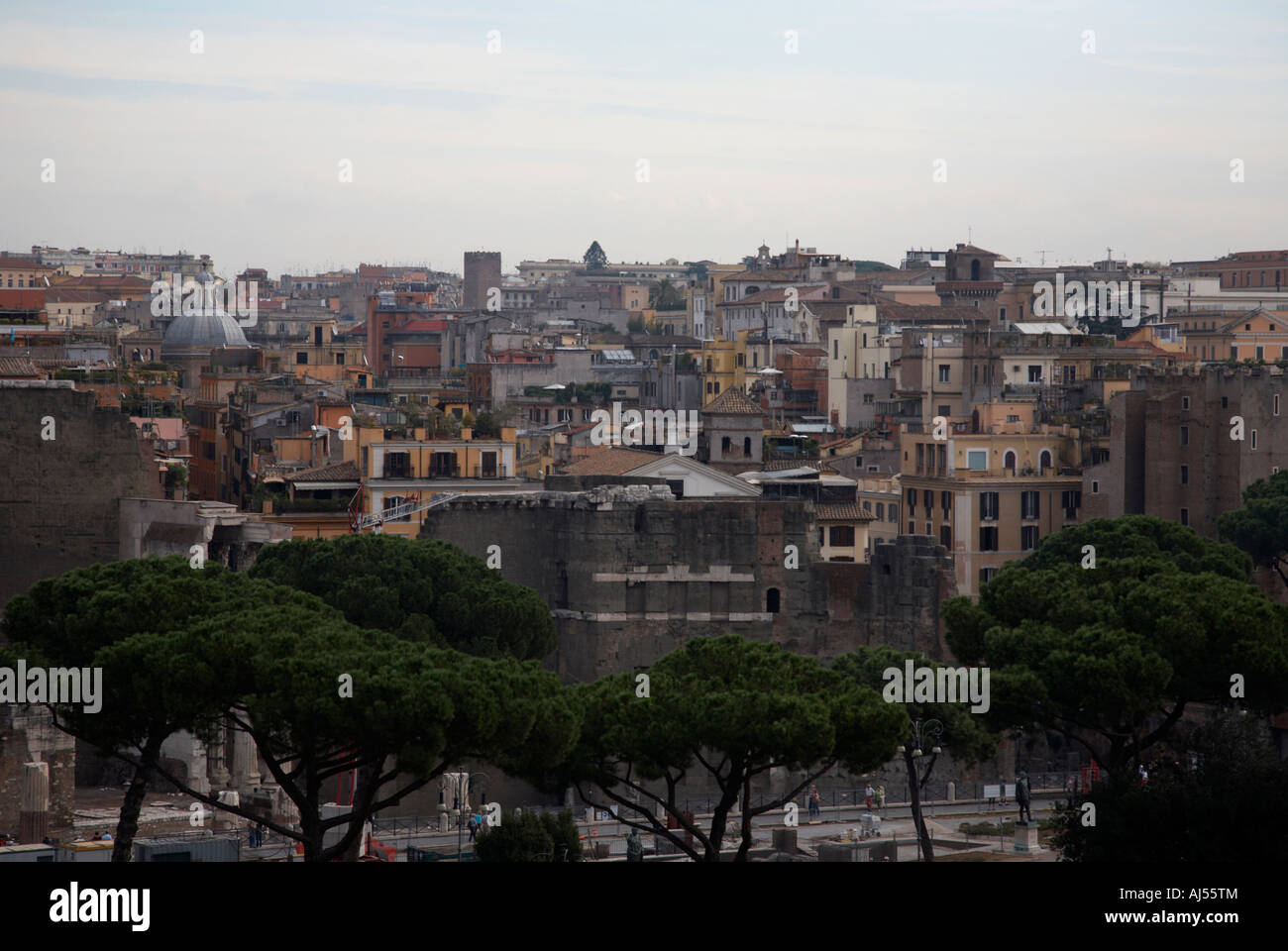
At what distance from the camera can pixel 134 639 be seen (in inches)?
1483

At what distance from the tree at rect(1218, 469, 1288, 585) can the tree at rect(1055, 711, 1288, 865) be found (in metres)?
30.6

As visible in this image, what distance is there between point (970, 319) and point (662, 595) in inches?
2001

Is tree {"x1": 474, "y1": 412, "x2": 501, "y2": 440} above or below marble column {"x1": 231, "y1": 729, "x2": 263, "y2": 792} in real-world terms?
above

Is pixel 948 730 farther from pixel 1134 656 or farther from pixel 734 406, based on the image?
pixel 734 406

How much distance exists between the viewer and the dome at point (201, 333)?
119m

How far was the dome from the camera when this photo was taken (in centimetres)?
11869

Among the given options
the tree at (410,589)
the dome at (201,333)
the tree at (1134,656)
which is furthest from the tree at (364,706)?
the dome at (201,333)

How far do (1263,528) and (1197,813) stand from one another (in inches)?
1308

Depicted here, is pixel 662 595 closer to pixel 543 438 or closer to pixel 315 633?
pixel 315 633

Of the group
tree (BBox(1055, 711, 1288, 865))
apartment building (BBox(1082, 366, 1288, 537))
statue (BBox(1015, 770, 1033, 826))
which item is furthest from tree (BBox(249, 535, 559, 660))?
apartment building (BBox(1082, 366, 1288, 537))

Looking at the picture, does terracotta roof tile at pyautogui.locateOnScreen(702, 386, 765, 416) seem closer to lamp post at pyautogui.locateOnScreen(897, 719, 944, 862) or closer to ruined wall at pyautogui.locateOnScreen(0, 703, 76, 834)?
lamp post at pyautogui.locateOnScreen(897, 719, 944, 862)

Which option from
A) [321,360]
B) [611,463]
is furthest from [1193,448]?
[321,360]

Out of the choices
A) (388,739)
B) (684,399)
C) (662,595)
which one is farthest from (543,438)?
(388,739)
